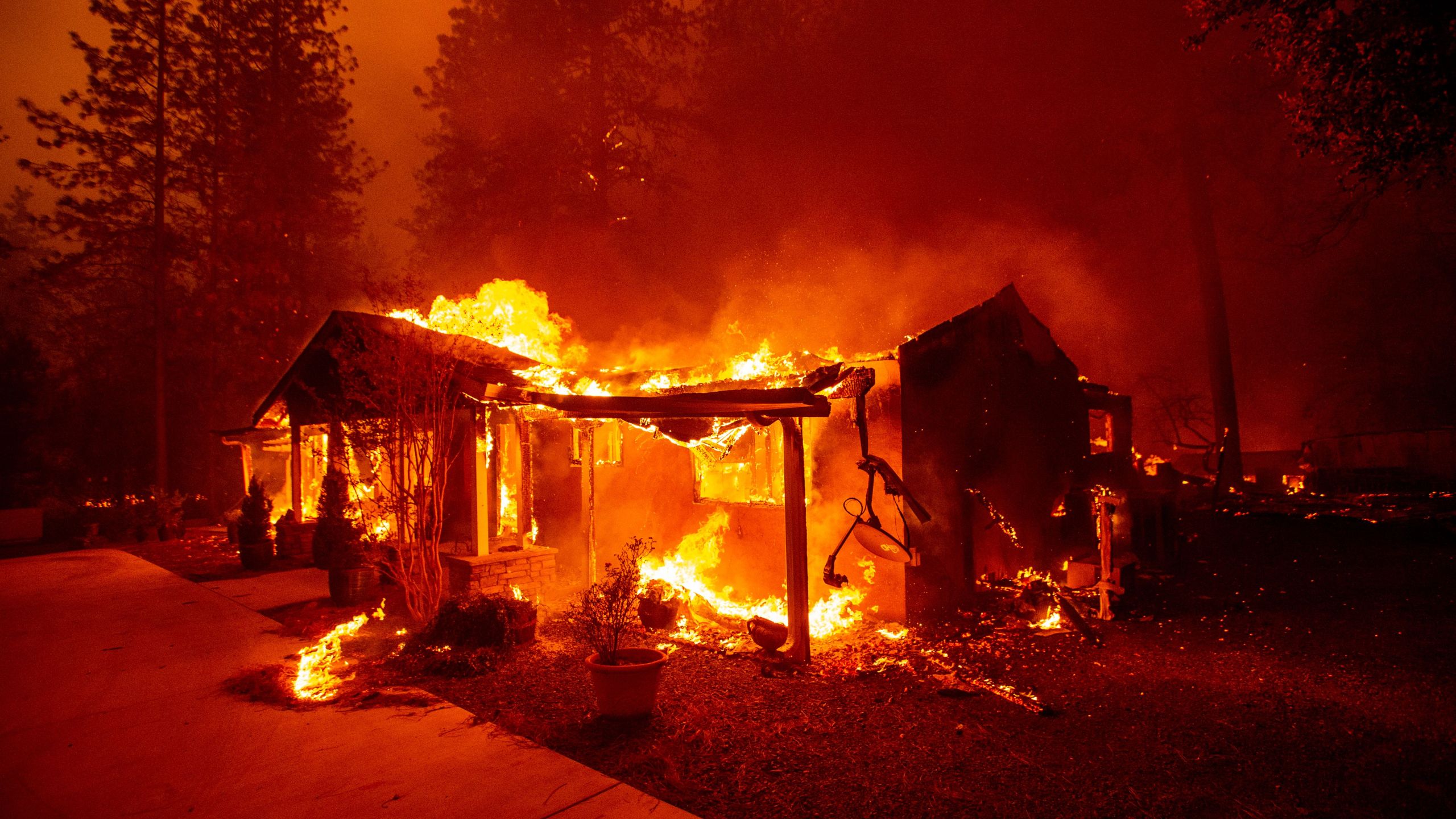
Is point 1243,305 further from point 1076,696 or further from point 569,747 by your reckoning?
point 569,747

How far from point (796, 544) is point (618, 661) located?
2198 millimetres

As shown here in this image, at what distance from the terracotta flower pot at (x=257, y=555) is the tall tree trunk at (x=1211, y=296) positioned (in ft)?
76.8

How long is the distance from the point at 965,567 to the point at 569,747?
19.0 ft

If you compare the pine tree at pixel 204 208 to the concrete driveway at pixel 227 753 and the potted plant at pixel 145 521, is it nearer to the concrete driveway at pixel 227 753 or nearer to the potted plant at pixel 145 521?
the potted plant at pixel 145 521

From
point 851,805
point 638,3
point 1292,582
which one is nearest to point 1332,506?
point 1292,582

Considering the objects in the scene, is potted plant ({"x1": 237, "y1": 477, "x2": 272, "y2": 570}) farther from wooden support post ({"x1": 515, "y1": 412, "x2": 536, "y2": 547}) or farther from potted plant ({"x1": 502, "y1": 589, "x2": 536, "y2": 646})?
potted plant ({"x1": 502, "y1": 589, "x2": 536, "y2": 646})

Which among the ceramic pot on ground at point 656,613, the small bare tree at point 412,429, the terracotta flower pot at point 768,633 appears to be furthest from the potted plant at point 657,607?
the small bare tree at point 412,429

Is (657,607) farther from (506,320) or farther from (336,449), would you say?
(506,320)

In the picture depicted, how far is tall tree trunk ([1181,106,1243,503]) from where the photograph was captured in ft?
65.7

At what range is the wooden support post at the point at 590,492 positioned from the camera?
10680 millimetres

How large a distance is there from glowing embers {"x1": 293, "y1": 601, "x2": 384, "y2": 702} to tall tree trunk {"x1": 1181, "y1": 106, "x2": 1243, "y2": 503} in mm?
20930

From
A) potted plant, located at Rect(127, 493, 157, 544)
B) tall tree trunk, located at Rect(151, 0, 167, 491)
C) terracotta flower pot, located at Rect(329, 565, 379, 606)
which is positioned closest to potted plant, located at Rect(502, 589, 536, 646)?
terracotta flower pot, located at Rect(329, 565, 379, 606)

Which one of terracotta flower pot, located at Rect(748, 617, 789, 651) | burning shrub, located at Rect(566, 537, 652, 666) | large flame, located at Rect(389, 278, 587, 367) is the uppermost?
large flame, located at Rect(389, 278, 587, 367)

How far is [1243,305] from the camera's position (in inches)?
1059
